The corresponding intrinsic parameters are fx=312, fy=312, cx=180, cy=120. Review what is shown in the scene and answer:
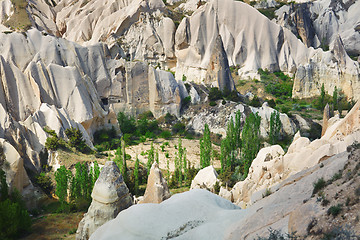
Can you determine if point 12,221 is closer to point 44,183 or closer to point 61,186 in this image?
point 61,186

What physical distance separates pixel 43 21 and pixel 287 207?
7472 centimetres

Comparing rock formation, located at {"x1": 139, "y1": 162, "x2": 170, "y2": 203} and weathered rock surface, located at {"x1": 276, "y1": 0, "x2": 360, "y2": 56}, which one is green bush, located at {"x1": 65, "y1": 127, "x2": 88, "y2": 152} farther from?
weathered rock surface, located at {"x1": 276, "y1": 0, "x2": 360, "y2": 56}

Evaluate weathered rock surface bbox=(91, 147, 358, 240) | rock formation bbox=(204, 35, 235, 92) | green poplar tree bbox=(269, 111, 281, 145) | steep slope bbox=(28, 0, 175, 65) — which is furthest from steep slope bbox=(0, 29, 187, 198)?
weathered rock surface bbox=(91, 147, 358, 240)

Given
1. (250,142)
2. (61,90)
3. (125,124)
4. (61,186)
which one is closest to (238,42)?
(125,124)

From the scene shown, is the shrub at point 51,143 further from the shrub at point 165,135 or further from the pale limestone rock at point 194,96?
the pale limestone rock at point 194,96

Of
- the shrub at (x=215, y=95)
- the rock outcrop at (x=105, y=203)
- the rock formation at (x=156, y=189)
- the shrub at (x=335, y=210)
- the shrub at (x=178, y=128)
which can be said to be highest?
the shrub at (x=335, y=210)

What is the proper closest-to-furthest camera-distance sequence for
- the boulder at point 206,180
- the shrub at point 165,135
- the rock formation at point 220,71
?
1. the boulder at point 206,180
2. the shrub at point 165,135
3. the rock formation at point 220,71

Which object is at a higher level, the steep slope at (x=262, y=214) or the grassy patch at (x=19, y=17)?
the grassy patch at (x=19, y=17)

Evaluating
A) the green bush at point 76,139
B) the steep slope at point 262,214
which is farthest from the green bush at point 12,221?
the green bush at point 76,139

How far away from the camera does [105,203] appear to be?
12.7 metres

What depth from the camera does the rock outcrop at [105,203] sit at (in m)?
12.5

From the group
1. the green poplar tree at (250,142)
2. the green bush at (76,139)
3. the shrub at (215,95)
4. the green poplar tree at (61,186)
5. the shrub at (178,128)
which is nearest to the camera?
the green poplar tree at (61,186)

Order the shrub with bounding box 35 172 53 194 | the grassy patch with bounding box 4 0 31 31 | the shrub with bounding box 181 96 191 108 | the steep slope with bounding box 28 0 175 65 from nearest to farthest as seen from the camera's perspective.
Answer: the shrub with bounding box 35 172 53 194, the shrub with bounding box 181 96 191 108, the grassy patch with bounding box 4 0 31 31, the steep slope with bounding box 28 0 175 65

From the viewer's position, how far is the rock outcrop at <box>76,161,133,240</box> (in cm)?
1248
